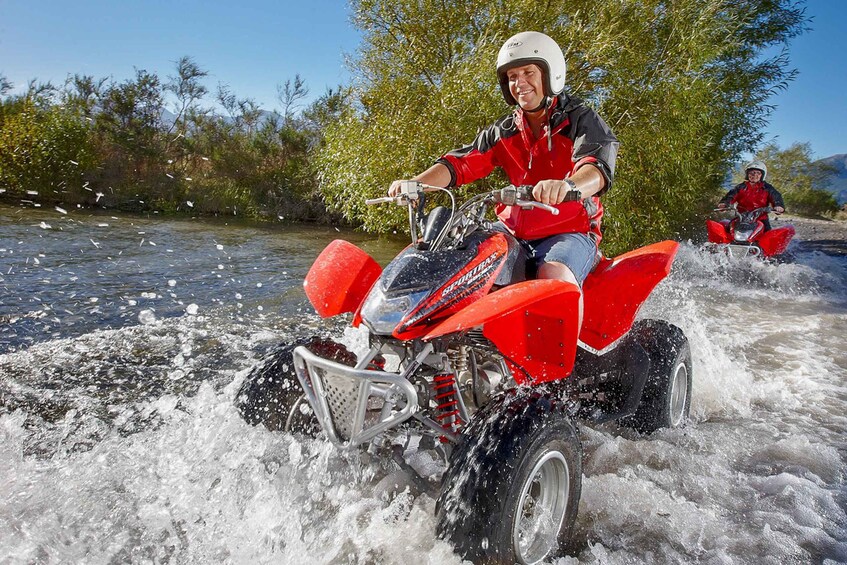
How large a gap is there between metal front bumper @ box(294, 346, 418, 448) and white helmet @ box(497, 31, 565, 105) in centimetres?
184

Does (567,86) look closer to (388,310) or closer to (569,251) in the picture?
(569,251)

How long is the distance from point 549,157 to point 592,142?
0.34 meters

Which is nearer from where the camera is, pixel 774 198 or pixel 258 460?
pixel 258 460

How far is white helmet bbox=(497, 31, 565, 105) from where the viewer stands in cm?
298

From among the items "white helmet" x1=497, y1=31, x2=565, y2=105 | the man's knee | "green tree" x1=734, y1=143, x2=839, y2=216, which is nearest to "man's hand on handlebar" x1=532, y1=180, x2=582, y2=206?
the man's knee

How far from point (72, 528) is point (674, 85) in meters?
10.3

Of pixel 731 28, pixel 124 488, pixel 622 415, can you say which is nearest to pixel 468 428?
pixel 622 415

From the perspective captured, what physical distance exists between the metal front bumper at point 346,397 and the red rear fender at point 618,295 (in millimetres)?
1297

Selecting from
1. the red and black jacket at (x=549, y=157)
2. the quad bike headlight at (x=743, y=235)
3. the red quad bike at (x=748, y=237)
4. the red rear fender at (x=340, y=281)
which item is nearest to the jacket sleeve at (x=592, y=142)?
the red and black jacket at (x=549, y=157)

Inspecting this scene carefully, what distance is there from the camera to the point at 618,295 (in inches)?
119

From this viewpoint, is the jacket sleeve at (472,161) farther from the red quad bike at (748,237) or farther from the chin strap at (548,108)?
the red quad bike at (748,237)

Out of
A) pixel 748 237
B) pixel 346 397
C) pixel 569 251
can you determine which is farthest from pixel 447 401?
pixel 748 237

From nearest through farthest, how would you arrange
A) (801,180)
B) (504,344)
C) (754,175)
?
(504,344)
(754,175)
(801,180)

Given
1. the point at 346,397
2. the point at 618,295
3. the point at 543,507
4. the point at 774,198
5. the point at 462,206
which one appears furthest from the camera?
the point at 774,198
